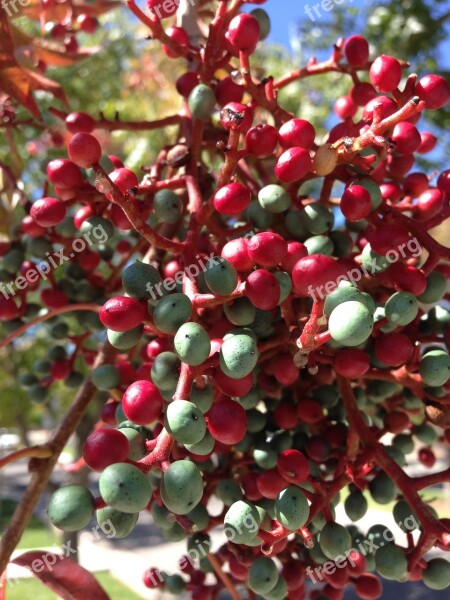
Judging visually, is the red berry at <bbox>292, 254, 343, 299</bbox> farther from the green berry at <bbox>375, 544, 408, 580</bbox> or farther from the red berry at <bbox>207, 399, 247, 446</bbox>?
the green berry at <bbox>375, 544, 408, 580</bbox>

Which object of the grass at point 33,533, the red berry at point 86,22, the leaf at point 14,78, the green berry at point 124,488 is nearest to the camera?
the green berry at point 124,488

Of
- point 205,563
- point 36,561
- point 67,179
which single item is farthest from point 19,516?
point 67,179

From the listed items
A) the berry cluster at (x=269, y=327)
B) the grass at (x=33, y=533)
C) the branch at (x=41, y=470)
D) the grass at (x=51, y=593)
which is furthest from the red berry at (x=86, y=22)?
the grass at (x=33, y=533)

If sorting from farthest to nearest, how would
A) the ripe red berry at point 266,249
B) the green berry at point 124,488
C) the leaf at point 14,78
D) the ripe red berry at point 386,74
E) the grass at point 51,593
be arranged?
the grass at point 51,593 < the leaf at point 14,78 < the ripe red berry at point 386,74 < the ripe red berry at point 266,249 < the green berry at point 124,488

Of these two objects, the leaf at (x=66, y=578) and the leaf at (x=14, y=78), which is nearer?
the leaf at (x=66, y=578)

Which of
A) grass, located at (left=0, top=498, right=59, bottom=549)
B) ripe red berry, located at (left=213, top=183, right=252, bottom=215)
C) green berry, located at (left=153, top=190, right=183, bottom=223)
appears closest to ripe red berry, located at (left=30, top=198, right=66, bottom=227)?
green berry, located at (left=153, top=190, right=183, bottom=223)

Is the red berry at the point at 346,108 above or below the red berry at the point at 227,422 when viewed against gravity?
above

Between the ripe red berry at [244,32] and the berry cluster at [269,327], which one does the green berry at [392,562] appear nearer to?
the berry cluster at [269,327]
